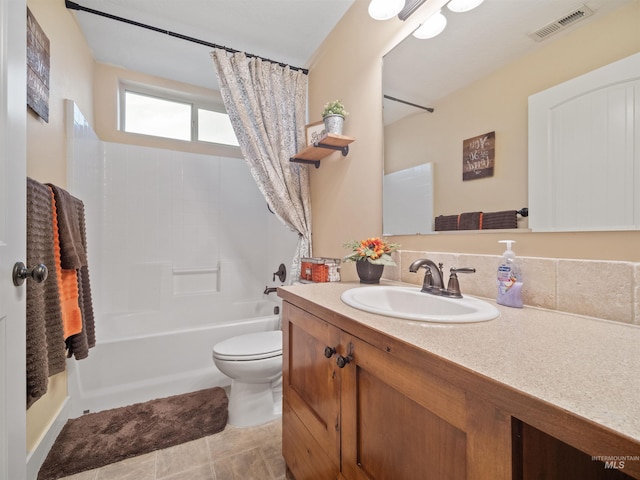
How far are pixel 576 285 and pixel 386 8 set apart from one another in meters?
1.37

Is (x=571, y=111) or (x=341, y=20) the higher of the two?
(x=341, y=20)

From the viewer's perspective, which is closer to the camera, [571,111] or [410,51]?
[571,111]

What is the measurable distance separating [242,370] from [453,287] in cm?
118

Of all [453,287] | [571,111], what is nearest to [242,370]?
[453,287]

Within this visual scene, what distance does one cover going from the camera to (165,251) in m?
2.57

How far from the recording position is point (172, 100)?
2766mm

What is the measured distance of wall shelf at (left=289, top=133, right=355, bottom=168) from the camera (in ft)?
5.49

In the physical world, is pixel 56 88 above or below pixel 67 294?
above

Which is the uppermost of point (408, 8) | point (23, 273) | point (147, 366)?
point (408, 8)

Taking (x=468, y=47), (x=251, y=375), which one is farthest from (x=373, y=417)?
(x=468, y=47)

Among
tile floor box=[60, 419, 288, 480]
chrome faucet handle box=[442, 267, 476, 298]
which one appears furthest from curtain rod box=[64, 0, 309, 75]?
tile floor box=[60, 419, 288, 480]

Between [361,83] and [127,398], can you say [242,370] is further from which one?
[361,83]

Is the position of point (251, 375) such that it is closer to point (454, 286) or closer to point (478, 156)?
point (454, 286)

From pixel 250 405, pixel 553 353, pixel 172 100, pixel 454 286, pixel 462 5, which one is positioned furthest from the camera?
pixel 172 100
